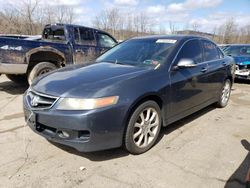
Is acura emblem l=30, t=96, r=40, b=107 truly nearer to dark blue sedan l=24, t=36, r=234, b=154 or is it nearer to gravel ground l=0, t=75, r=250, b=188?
dark blue sedan l=24, t=36, r=234, b=154

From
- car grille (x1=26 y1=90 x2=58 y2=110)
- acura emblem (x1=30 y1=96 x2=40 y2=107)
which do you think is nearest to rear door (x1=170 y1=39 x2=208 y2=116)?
car grille (x1=26 y1=90 x2=58 y2=110)

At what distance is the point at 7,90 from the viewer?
750 centimetres

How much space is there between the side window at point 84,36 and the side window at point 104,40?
256 millimetres

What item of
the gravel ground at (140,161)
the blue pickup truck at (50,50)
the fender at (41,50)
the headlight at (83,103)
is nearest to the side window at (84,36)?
the blue pickup truck at (50,50)

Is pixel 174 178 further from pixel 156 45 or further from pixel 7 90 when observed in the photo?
pixel 7 90

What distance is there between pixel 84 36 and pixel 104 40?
2.64 feet

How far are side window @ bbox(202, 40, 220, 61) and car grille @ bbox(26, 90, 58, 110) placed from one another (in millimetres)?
3112

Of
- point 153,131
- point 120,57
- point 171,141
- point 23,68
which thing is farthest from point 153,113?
point 23,68

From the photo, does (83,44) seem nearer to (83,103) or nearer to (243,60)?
(83,103)

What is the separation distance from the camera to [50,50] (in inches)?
274

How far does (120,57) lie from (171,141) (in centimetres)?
160

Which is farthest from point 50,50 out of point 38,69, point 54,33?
point 54,33

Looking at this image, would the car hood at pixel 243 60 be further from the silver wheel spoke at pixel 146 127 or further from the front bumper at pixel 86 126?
the front bumper at pixel 86 126

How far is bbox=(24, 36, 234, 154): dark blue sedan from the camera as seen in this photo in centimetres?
304
